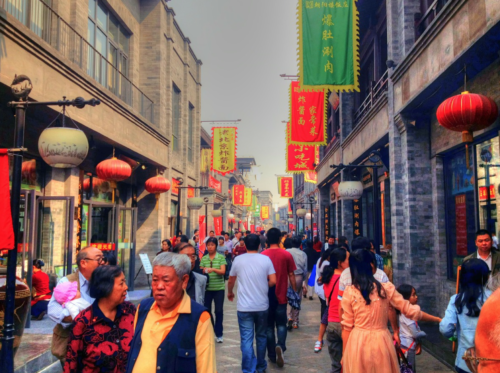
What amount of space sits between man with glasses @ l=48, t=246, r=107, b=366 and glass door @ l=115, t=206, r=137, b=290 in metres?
9.45

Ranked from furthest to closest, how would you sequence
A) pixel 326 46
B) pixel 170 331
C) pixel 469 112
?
→ pixel 326 46
pixel 469 112
pixel 170 331

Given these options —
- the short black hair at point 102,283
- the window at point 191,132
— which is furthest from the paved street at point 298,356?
the window at point 191,132

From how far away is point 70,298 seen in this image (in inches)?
154

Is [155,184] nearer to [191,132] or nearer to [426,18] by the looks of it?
[426,18]

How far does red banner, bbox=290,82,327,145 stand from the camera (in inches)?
685

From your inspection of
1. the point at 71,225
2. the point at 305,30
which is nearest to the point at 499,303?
the point at 71,225

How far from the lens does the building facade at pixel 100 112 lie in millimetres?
8281

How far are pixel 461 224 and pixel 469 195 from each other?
649 mm

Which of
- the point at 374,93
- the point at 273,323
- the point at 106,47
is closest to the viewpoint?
the point at 273,323

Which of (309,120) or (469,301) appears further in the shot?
(309,120)

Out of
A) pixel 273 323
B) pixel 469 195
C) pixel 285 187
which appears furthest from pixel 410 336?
pixel 285 187

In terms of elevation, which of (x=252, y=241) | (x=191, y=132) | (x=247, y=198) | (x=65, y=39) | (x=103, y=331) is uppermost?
(x=191, y=132)

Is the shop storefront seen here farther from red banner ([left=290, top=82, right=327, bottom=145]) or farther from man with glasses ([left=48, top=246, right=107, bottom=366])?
red banner ([left=290, top=82, right=327, bottom=145])

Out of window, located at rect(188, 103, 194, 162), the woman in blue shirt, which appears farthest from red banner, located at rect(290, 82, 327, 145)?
the woman in blue shirt
